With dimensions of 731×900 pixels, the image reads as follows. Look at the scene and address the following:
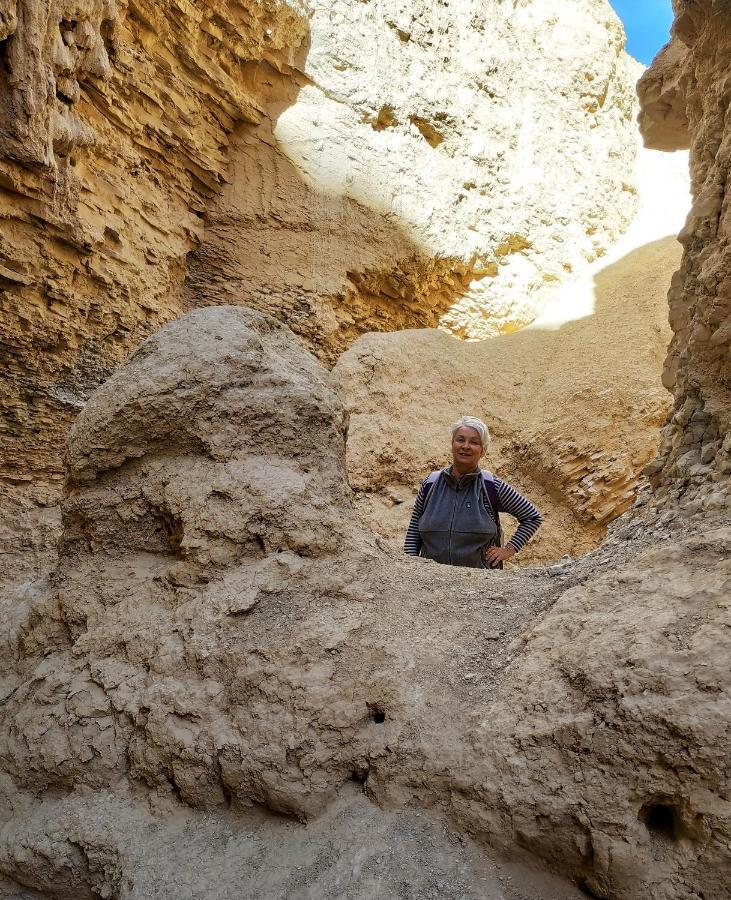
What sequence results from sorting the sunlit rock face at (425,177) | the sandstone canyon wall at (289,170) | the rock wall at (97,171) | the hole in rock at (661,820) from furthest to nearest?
the sunlit rock face at (425,177)
the sandstone canyon wall at (289,170)
the rock wall at (97,171)
the hole in rock at (661,820)

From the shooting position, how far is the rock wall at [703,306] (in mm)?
2316

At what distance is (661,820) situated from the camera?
1.50m

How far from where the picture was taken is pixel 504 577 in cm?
258

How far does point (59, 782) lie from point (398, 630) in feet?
3.85

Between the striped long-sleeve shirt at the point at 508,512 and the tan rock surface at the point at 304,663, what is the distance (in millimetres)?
926

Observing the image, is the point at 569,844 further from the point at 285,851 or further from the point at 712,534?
the point at 712,534

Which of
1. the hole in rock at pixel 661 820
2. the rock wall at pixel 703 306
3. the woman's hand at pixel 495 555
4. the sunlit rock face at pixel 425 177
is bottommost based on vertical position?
the hole in rock at pixel 661 820

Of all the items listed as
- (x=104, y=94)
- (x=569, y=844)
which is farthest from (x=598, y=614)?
(x=104, y=94)

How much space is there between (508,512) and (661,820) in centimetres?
216

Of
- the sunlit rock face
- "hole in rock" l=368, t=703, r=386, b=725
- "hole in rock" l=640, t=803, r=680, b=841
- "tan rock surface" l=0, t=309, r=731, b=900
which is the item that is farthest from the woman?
the sunlit rock face

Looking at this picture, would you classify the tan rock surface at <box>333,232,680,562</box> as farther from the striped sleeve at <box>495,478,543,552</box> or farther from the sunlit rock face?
the striped sleeve at <box>495,478,543,552</box>

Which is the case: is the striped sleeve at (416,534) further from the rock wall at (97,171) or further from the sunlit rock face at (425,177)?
the sunlit rock face at (425,177)

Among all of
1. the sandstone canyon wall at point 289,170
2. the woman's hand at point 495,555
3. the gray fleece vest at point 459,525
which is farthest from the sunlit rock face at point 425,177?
the woman's hand at point 495,555

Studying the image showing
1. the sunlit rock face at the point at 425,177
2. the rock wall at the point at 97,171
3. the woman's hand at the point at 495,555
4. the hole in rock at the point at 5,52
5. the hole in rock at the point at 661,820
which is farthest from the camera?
the sunlit rock face at the point at 425,177
